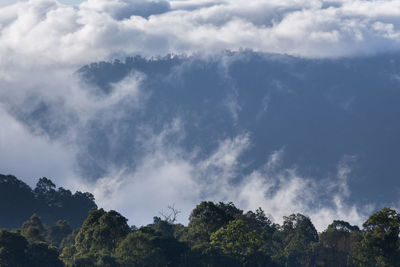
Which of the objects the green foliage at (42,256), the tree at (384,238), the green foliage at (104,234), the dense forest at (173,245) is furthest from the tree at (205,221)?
the tree at (384,238)

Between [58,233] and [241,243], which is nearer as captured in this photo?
[241,243]

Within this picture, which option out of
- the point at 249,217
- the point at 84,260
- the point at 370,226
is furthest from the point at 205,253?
the point at 249,217

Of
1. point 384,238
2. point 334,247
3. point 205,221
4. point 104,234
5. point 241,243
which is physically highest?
point 334,247

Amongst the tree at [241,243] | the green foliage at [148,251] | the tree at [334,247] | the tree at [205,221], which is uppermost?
the tree at [334,247]

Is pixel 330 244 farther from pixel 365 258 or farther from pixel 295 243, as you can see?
pixel 365 258

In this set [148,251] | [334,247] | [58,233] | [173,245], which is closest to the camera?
[148,251]

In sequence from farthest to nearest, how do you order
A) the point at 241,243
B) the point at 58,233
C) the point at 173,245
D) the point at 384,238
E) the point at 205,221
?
the point at 58,233
the point at 205,221
the point at 241,243
the point at 173,245
the point at 384,238

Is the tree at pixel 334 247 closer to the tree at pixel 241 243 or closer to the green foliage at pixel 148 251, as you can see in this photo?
the tree at pixel 241 243

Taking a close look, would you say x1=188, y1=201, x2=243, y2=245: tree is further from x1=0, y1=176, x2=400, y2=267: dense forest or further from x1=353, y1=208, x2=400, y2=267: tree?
x1=353, y1=208, x2=400, y2=267: tree

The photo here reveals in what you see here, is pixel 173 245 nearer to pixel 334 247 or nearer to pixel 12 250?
pixel 12 250

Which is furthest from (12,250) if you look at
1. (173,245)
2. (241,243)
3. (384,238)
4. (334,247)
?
(334,247)

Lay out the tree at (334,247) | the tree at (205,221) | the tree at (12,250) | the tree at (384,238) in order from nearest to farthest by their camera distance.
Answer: the tree at (12,250) < the tree at (384,238) < the tree at (205,221) < the tree at (334,247)

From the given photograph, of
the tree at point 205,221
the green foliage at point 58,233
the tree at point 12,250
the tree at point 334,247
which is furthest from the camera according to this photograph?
the green foliage at point 58,233

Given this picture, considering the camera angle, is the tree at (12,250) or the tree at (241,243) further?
the tree at (241,243)
